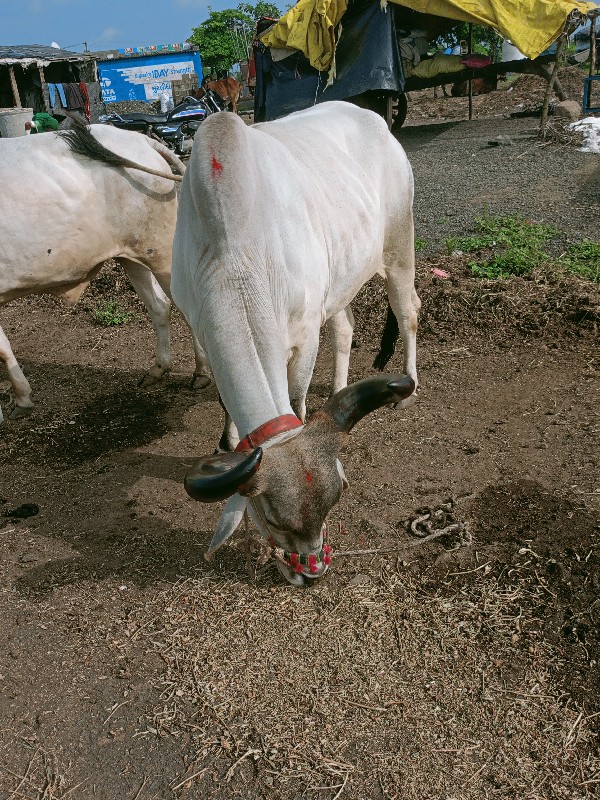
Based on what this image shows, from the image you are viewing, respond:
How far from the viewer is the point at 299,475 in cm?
262

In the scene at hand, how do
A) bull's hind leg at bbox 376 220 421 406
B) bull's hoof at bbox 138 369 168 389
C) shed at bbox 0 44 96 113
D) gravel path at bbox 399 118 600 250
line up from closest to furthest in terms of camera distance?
A: bull's hind leg at bbox 376 220 421 406
bull's hoof at bbox 138 369 168 389
gravel path at bbox 399 118 600 250
shed at bbox 0 44 96 113

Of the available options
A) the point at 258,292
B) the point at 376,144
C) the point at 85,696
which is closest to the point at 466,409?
the point at 376,144

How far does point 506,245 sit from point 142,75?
2928 centimetres

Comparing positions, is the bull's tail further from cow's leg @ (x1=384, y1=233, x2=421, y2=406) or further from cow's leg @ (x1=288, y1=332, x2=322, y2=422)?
cow's leg @ (x1=288, y1=332, x2=322, y2=422)

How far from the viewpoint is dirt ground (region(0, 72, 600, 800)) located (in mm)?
2639

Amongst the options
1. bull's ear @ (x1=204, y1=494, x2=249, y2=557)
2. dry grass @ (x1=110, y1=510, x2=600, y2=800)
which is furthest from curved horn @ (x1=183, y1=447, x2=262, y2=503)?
dry grass @ (x1=110, y1=510, x2=600, y2=800)

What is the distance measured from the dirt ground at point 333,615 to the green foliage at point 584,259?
51.4 inches

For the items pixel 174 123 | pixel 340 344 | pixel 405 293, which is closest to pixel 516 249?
pixel 405 293

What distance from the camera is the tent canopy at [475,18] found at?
11602 millimetres

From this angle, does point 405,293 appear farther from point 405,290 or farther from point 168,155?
point 168,155

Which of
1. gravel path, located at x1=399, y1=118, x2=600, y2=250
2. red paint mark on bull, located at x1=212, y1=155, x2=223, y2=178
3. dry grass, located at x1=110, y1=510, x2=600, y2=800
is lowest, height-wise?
dry grass, located at x1=110, y1=510, x2=600, y2=800

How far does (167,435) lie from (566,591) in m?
2.88

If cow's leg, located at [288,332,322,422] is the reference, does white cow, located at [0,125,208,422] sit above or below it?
above

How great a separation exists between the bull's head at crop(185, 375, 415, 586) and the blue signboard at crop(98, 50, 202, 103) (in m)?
32.0
